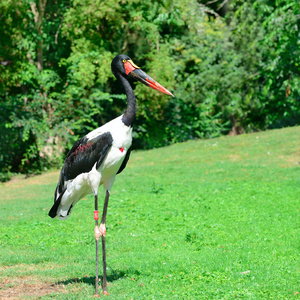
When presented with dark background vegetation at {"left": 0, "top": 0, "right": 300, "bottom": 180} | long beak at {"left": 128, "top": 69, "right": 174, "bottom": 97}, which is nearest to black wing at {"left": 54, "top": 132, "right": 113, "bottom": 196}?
long beak at {"left": 128, "top": 69, "right": 174, "bottom": 97}

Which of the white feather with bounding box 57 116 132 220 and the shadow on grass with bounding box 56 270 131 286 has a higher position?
the white feather with bounding box 57 116 132 220

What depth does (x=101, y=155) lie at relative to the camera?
6117 millimetres

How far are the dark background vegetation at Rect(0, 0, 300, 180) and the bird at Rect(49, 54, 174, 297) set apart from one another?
37.9 ft

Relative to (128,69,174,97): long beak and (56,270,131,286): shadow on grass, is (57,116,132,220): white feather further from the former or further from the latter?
(56,270,131,286): shadow on grass

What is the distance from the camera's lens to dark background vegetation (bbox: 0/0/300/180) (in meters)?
20.3

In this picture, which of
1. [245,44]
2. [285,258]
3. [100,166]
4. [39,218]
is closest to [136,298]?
[100,166]

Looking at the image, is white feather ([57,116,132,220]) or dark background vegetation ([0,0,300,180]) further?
dark background vegetation ([0,0,300,180])

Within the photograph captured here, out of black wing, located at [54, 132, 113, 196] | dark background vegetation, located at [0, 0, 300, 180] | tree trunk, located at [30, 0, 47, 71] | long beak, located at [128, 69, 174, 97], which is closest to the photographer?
black wing, located at [54, 132, 113, 196]

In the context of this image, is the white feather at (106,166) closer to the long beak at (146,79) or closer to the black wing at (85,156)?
the black wing at (85,156)

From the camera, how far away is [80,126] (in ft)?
72.2

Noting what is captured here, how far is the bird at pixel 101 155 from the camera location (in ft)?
20.2

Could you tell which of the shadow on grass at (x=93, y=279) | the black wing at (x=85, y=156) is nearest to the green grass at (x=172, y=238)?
the shadow on grass at (x=93, y=279)

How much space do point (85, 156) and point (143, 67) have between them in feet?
58.0

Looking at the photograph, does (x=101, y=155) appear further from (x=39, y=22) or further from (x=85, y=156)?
(x=39, y=22)
